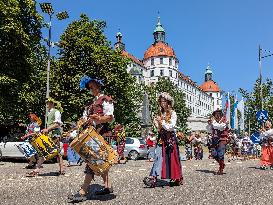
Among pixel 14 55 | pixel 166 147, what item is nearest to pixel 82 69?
pixel 14 55

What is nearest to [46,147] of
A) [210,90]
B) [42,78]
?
[42,78]

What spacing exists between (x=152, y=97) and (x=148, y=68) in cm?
6150

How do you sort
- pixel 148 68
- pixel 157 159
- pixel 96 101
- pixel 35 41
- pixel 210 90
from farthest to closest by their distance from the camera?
pixel 210 90 → pixel 148 68 → pixel 35 41 → pixel 157 159 → pixel 96 101

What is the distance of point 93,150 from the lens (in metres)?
5.68

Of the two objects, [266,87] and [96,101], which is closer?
[96,101]

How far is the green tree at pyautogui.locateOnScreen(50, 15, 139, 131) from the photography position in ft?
115

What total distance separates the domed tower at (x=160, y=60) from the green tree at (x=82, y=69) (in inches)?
3557

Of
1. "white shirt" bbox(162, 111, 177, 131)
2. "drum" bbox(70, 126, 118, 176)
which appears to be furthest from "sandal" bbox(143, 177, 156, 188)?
"drum" bbox(70, 126, 118, 176)

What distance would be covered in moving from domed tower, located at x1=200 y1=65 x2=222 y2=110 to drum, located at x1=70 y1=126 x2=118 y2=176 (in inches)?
6885

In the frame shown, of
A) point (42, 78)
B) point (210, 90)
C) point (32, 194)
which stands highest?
point (210, 90)

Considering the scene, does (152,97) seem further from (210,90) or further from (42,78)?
(210,90)

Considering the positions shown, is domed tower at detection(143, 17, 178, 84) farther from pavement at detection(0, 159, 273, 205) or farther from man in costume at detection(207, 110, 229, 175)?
pavement at detection(0, 159, 273, 205)

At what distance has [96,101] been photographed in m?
6.04

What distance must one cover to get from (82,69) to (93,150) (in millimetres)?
31671
